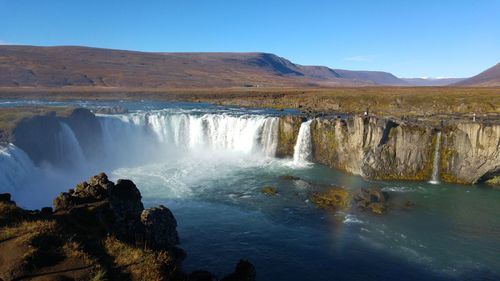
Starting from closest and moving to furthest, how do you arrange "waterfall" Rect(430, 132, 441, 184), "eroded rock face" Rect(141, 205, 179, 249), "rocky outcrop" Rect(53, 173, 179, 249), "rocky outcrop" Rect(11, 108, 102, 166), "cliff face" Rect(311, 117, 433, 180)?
"rocky outcrop" Rect(53, 173, 179, 249), "eroded rock face" Rect(141, 205, 179, 249), "rocky outcrop" Rect(11, 108, 102, 166), "waterfall" Rect(430, 132, 441, 184), "cliff face" Rect(311, 117, 433, 180)

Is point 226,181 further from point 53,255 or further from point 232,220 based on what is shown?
point 53,255

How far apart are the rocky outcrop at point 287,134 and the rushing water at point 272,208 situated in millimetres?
746

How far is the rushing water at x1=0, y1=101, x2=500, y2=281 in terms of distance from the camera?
65.7ft

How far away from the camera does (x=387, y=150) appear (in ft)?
120

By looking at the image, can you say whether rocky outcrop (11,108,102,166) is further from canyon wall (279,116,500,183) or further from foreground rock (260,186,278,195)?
canyon wall (279,116,500,183)

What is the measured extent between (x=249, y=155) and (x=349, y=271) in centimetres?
2861

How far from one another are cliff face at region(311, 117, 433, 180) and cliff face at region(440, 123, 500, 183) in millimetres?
1480

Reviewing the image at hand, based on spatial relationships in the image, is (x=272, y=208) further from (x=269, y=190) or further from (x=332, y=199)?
(x=332, y=199)

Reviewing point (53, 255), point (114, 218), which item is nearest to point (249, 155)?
point (114, 218)

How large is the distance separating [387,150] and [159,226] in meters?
24.7

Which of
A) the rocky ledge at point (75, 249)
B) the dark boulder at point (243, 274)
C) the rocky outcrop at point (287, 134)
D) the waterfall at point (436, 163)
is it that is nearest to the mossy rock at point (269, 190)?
the rocky outcrop at point (287, 134)

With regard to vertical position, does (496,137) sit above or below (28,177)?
above

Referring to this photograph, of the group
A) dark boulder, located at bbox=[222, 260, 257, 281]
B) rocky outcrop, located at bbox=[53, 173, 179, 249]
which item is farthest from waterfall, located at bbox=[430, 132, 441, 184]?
dark boulder, located at bbox=[222, 260, 257, 281]

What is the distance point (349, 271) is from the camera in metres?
19.2
